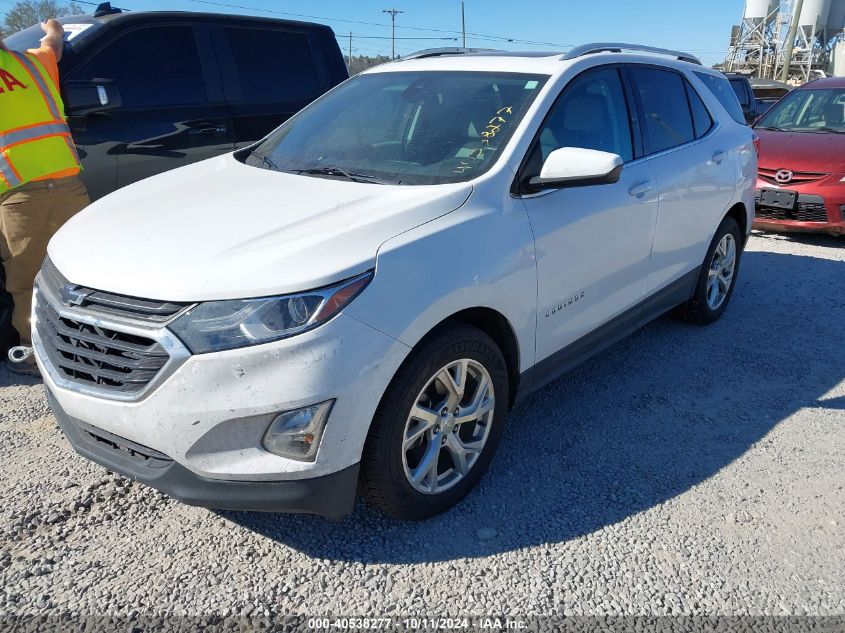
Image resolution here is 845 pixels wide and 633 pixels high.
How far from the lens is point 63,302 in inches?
98.1

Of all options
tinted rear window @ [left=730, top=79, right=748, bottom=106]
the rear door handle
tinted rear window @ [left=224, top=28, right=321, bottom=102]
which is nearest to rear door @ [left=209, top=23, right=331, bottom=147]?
tinted rear window @ [left=224, top=28, right=321, bottom=102]

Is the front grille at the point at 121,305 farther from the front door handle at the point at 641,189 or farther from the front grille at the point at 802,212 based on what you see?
the front grille at the point at 802,212

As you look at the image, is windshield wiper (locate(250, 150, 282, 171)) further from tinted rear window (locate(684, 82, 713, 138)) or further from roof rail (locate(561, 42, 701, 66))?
tinted rear window (locate(684, 82, 713, 138))

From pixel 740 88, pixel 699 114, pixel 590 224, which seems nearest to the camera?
pixel 590 224

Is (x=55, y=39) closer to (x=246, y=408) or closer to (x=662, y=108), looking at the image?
(x=246, y=408)

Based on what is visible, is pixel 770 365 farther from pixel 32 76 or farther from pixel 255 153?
pixel 32 76

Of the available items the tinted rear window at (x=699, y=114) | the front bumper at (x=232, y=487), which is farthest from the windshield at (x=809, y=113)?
the front bumper at (x=232, y=487)

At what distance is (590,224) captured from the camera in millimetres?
3287

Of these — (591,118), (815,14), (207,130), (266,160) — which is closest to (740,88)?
(591,118)

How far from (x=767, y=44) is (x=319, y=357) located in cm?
6317

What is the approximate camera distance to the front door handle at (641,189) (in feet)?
11.9

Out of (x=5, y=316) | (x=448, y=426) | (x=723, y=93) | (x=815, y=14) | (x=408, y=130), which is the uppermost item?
(x=408, y=130)

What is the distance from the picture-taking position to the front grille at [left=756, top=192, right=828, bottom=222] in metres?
7.22

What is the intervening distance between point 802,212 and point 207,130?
6.08 m
